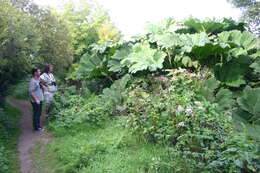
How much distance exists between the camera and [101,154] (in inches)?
167

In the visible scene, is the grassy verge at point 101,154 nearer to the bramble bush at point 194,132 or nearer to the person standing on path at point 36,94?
the bramble bush at point 194,132

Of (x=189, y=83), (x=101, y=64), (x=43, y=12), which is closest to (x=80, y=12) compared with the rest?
(x=43, y=12)

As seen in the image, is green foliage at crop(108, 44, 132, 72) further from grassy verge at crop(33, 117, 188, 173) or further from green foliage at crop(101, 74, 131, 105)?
grassy verge at crop(33, 117, 188, 173)

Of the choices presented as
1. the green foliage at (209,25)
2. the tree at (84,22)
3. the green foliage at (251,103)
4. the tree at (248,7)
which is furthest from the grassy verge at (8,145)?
the tree at (248,7)

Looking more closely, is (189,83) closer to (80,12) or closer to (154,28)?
(154,28)

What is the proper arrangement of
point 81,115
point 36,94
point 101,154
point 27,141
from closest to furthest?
1. point 101,154
2. point 27,141
3. point 81,115
4. point 36,94

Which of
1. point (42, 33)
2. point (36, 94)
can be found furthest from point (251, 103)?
point (42, 33)

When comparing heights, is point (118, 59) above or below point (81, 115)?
above

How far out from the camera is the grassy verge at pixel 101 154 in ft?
12.0

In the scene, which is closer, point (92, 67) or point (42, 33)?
point (92, 67)

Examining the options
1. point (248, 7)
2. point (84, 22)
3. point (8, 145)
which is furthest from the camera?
point (84, 22)

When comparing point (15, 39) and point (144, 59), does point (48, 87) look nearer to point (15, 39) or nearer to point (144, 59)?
point (15, 39)

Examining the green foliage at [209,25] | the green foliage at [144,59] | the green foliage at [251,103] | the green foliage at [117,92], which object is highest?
the green foliage at [209,25]

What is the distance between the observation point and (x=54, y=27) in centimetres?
996
